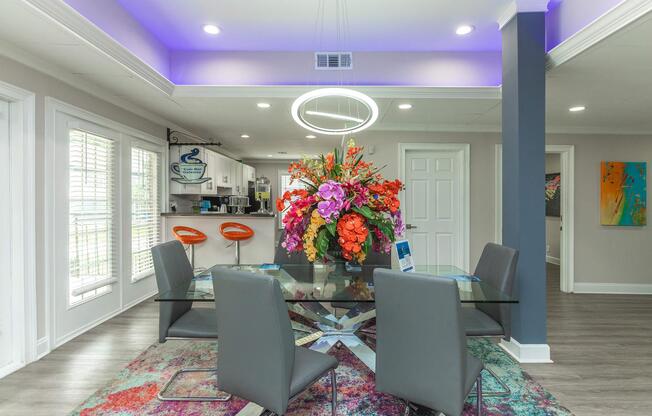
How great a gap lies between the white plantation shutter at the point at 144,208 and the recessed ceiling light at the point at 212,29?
1676 millimetres

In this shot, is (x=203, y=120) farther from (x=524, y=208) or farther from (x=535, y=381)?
(x=535, y=381)

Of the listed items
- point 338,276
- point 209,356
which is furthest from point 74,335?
point 338,276

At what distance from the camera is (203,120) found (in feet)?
14.6

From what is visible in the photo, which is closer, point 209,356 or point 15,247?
point 15,247

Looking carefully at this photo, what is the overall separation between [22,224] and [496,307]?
3.40 meters

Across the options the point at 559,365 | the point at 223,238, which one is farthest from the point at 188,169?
the point at 559,365

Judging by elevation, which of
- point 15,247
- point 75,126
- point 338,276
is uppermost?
point 75,126

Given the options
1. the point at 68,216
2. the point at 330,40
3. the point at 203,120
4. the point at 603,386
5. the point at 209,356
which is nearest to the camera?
the point at 603,386

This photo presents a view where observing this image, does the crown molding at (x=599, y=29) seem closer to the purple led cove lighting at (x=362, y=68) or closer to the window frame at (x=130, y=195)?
the purple led cove lighting at (x=362, y=68)

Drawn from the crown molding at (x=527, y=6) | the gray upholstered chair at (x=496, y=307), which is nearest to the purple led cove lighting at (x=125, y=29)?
the crown molding at (x=527, y=6)

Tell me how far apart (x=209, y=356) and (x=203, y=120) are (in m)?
3.00

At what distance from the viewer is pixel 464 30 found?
310cm

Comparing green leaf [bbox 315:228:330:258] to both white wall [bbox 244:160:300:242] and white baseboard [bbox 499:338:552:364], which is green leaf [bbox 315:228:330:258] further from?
white wall [bbox 244:160:300:242]

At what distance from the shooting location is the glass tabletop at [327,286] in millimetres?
1872
